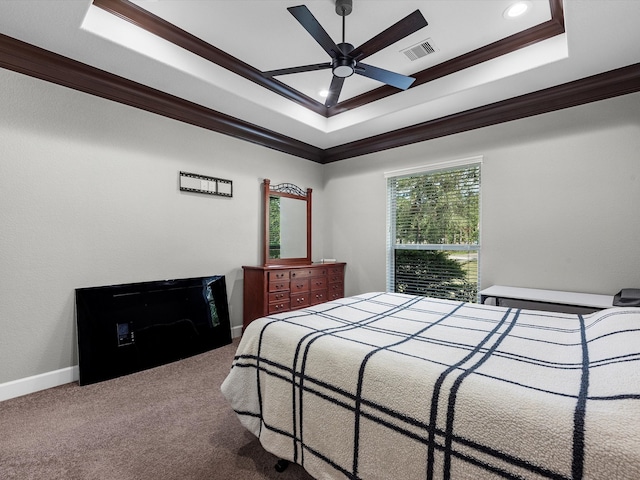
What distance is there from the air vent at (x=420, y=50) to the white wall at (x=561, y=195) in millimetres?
1181

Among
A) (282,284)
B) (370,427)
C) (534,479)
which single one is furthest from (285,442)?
(282,284)

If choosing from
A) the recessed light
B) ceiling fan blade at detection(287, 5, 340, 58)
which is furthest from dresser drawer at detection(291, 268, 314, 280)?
the recessed light

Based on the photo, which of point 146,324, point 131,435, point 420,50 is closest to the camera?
point 131,435

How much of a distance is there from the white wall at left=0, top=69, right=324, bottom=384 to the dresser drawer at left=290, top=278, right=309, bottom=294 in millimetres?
869

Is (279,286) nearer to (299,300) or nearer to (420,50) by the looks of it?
(299,300)

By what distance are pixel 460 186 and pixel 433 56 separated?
149 centimetres

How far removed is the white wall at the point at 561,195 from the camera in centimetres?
275

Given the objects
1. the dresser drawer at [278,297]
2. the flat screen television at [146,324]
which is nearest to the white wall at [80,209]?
the flat screen television at [146,324]

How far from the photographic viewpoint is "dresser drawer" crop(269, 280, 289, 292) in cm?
378

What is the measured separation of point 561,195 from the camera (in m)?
3.03

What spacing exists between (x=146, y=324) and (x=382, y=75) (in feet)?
10.2

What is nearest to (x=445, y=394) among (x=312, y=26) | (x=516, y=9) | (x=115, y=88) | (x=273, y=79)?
(x=312, y=26)

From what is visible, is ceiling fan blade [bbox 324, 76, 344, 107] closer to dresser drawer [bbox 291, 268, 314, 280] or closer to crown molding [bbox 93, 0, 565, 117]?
crown molding [bbox 93, 0, 565, 117]

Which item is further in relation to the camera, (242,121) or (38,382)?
(242,121)
